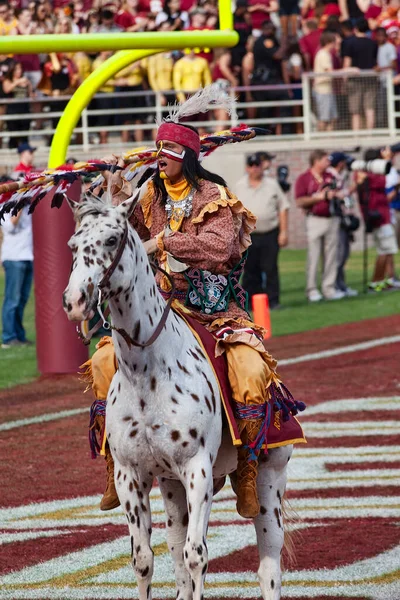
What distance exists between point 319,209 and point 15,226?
6.38m

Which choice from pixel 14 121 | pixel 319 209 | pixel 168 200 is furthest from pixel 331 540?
pixel 14 121

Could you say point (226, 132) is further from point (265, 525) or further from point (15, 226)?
point (15, 226)

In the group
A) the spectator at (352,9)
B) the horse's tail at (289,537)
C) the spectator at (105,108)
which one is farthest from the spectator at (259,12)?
the horse's tail at (289,537)

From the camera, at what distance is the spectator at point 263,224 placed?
20562mm

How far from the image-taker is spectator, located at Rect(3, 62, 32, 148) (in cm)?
2933

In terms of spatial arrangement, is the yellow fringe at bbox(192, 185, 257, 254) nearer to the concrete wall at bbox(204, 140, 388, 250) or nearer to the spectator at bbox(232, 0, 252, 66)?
the spectator at bbox(232, 0, 252, 66)

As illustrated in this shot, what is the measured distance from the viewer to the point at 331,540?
828cm

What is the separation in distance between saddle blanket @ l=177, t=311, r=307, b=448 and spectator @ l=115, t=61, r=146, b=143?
78.9 feet

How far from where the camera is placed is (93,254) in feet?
18.2

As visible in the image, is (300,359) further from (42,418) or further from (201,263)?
(201,263)

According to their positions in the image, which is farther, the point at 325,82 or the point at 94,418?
the point at 325,82

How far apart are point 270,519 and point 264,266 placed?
14.4 m

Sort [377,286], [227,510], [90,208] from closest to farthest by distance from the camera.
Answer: [90,208] → [227,510] → [377,286]

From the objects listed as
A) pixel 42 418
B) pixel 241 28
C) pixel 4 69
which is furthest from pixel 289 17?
pixel 42 418
